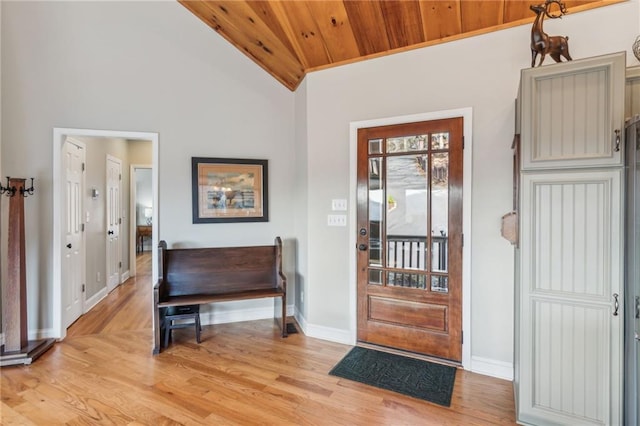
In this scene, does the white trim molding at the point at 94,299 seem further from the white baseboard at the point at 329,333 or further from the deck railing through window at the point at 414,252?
the deck railing through window at the point at 414,252

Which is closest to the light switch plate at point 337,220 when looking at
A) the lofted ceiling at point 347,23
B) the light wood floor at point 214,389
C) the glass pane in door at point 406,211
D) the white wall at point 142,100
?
the glass pane in door at point 406,211

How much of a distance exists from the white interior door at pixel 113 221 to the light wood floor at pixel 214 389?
6.33 feet

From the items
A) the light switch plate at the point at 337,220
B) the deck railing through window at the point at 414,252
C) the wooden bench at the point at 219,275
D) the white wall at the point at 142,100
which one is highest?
the white wall at the point at 142,100

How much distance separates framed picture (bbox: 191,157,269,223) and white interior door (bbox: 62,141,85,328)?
1.28m

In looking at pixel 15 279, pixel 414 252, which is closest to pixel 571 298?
pixel 414 252

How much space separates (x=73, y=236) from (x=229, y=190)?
1.84m

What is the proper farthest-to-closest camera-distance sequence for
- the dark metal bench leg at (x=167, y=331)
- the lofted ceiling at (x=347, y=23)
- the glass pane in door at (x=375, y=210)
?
the dark metal bench leg at (x=167, y=331) → the glass pane in door at (x=375, y=210) → the lofted ceiling at (x=347, y=23)

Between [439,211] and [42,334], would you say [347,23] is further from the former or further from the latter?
[42,334]

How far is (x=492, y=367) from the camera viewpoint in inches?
97.3

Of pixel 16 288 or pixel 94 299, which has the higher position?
pixel 16 288

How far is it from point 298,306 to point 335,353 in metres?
0.90

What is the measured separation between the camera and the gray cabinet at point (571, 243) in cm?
164

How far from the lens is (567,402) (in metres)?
1.75

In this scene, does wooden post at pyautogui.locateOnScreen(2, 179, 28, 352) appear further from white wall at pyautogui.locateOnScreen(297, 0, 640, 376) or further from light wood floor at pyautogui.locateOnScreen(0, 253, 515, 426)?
white wall at pyautogui.locateOnScreen(297, 0, 640, 376)
